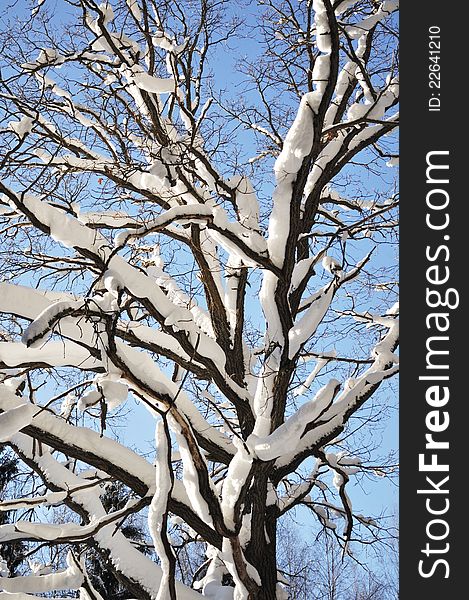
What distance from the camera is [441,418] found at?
4.26 metres

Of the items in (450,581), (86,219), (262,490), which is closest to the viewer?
(450,581)

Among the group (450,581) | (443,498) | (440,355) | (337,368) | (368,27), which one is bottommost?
(450,581)

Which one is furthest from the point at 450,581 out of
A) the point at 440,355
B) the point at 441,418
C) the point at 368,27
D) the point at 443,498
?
the point at 368,27

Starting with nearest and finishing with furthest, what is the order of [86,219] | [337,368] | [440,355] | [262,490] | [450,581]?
[450,581], [440,355], [262,490], [86,219], [337,368]

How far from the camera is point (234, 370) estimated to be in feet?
23.1

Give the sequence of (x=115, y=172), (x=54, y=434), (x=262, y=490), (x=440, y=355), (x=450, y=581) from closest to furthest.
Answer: (x=450, y=581) → (x=440, y=355) → (x=54, y=434) → (x=262, y=490) → (x=115, y=172)

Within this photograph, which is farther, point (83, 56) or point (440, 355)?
point (83, 56)

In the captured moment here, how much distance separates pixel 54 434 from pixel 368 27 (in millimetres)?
4688

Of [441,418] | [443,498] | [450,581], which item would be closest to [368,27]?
[441,418]

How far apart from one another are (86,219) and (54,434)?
2773 millimetres

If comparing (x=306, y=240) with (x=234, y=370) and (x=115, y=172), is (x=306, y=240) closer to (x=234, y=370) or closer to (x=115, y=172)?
(x=234, y=370)

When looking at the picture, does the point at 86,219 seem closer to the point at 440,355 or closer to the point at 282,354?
the point at 282,354

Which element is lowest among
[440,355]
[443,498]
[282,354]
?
[443,498]

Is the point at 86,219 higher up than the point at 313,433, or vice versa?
the point at 86,219
